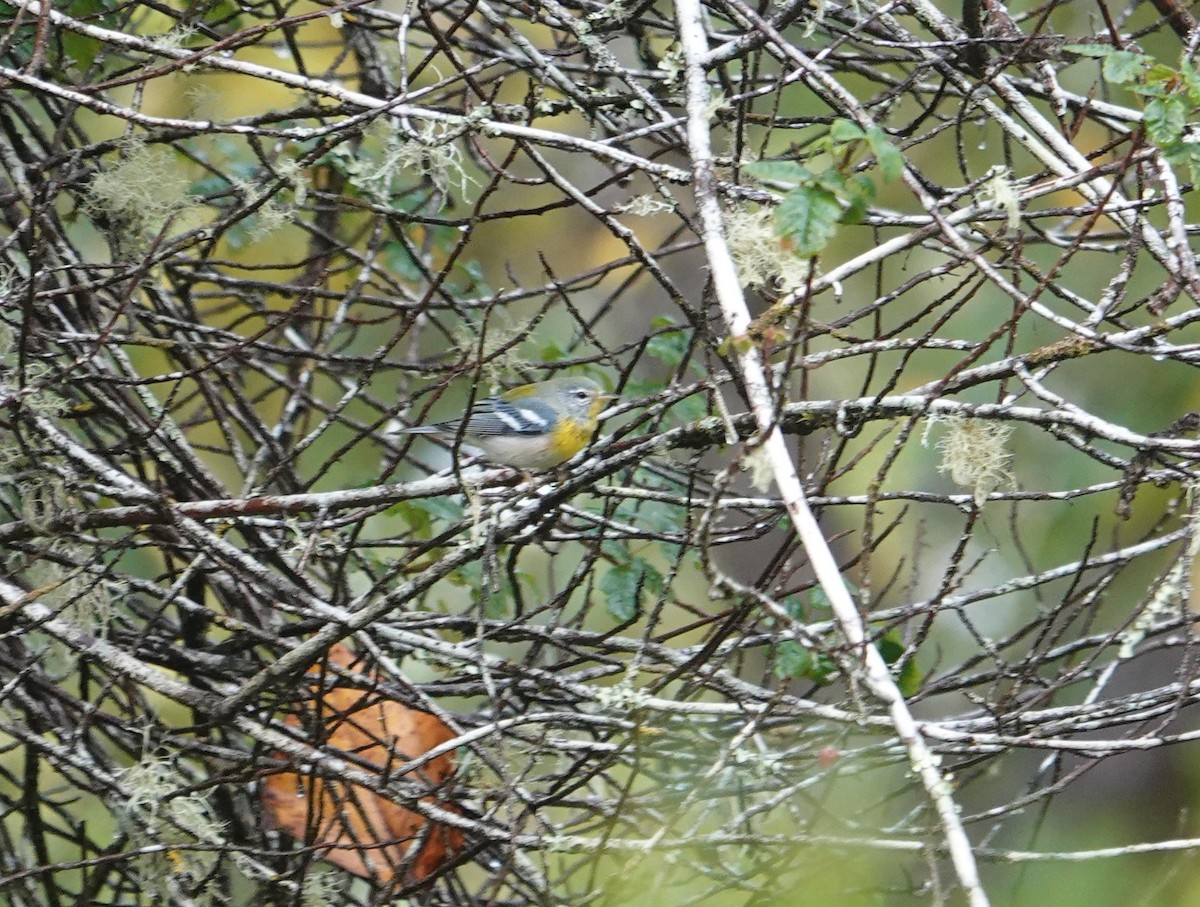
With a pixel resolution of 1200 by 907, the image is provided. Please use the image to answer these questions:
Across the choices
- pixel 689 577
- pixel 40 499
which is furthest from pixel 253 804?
pixel 689 577

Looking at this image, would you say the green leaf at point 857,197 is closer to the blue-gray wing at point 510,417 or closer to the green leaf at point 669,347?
the green leaf at point 669,347

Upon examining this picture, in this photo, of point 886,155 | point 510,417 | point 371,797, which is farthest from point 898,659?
point 510,417

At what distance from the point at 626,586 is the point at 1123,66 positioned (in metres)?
1.89

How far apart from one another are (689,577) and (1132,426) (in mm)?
3531

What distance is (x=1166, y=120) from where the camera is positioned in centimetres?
226

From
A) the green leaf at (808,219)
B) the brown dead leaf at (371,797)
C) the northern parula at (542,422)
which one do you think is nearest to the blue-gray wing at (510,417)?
the northern parula at (542,422)

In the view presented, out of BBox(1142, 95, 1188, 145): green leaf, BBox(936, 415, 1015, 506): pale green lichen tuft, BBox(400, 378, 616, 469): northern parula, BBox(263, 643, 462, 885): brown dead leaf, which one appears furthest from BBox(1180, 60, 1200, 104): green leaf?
BBox(400, 378, 616, 469): northern parula

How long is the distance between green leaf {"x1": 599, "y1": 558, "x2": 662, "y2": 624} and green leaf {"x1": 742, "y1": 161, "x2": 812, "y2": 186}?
5.32 ft

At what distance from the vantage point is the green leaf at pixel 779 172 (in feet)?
6.57

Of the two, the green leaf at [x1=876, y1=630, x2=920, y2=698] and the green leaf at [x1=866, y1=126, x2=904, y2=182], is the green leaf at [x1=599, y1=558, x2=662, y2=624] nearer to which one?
the green leaf at [x1=876, y1=630, x2=920, y2=698]

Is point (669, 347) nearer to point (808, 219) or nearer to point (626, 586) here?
point (626, 586)

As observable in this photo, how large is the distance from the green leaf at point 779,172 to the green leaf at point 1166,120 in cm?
73

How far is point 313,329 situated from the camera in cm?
553

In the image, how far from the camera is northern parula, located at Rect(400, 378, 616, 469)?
4.81 metres
